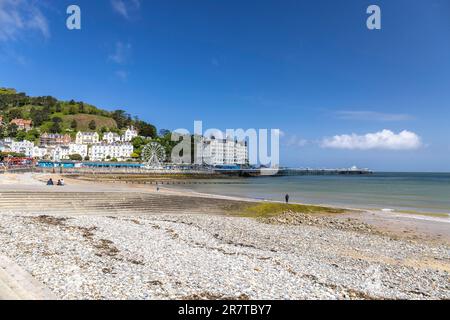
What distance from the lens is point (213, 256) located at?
10641 mm

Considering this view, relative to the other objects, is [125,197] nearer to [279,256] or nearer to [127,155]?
[279,256]

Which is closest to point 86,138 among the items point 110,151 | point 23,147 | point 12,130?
point 110,151

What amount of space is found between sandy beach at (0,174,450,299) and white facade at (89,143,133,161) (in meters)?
148

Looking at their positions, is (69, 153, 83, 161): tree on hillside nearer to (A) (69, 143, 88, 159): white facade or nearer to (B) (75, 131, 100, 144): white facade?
(A) (69, 143, 88, 159): white facade

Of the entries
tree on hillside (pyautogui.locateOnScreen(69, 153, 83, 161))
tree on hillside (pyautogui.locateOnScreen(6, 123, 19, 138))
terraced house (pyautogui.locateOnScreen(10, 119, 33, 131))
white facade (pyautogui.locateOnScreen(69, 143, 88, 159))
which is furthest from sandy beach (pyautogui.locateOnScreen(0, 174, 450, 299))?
terraced house (pyautogui.locateOnScreen(10, 119, 33, 131))

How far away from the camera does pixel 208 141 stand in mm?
197750

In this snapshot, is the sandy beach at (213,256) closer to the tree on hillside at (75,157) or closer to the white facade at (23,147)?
the tree on hillside at (75,157)

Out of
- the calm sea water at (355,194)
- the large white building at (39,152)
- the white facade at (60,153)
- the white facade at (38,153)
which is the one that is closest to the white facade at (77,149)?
the white facade at (60,153)

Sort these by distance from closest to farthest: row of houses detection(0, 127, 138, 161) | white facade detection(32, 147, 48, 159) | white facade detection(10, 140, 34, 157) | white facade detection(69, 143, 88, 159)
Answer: row of houses detection(0, 127, 138, 161) → white facade detection(10, 140, 34, 157) → white facade detection(32, 147, 48, 159) → white facade detection(69, 143, 88, 159)

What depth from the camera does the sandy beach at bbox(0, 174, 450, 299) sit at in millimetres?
7260

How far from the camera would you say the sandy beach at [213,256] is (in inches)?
286

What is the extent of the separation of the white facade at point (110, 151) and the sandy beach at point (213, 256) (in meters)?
148

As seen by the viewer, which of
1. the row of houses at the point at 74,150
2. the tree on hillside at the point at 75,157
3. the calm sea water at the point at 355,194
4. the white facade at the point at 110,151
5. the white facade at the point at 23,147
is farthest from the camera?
the white facade at the point at 110,151
